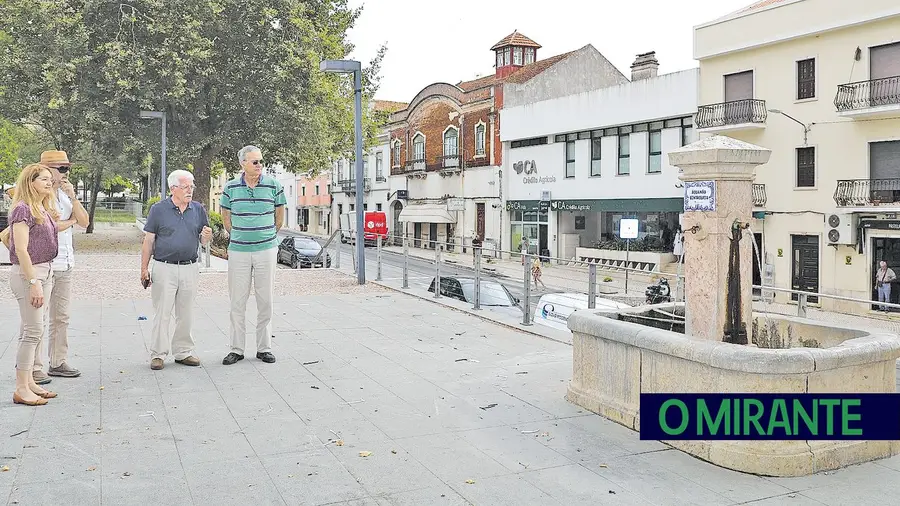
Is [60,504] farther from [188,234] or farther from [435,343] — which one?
[435,343]

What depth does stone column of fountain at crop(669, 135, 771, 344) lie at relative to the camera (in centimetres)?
611

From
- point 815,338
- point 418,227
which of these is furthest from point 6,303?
point 418,227

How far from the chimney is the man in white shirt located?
32.7m

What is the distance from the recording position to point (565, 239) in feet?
121

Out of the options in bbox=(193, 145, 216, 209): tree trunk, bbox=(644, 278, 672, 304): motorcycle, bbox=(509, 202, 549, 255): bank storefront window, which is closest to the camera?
bbox=(644, 278, 672, 304): motorcycle

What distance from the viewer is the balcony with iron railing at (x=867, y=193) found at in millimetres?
23719

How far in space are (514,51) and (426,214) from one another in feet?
34.3

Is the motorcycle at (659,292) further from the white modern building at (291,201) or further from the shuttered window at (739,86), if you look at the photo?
the white modern building at (291,201)

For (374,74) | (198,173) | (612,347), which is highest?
(374,74)

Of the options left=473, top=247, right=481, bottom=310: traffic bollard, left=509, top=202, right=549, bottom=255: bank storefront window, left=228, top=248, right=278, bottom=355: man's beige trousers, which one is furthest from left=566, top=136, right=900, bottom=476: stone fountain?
left=509, top=202, right=549, bottom=255: bank storefront window

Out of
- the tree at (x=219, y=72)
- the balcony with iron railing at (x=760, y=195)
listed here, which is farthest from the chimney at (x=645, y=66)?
the tree at (x=219, y=72)

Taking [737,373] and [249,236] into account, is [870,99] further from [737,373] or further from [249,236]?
[737,373]

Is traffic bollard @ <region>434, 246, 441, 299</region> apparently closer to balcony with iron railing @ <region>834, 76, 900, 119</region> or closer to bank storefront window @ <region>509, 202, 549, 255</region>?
balcony with iron railing @ <region>834, 76, 900, 119</region>

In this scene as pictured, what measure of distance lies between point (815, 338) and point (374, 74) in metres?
28.5
